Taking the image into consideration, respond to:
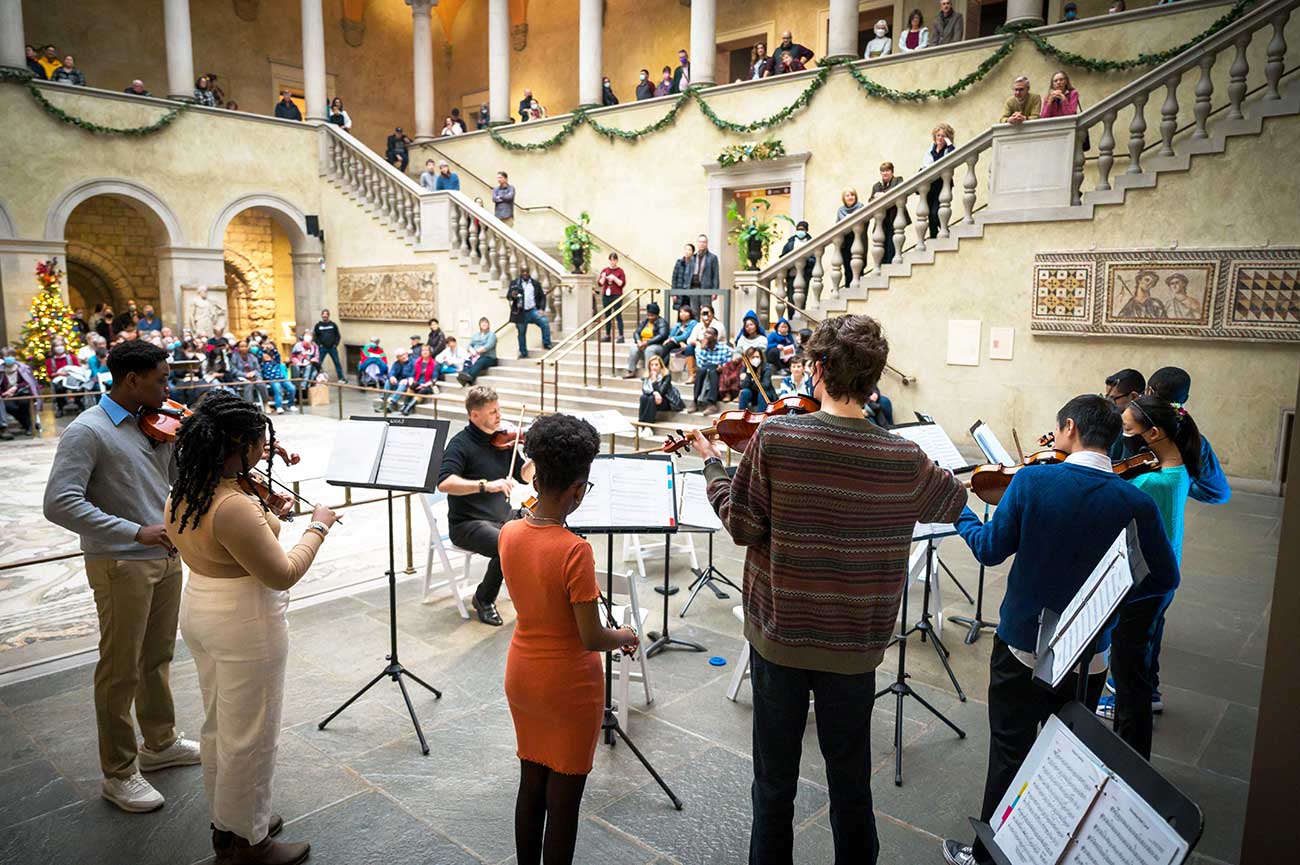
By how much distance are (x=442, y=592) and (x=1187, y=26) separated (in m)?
11.8

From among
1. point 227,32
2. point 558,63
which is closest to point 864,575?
point 558,63

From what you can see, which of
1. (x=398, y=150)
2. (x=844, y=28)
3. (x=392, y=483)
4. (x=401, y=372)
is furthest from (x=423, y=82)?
(x=392, y=483)

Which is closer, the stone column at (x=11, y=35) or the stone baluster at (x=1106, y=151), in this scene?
the stone baluster at (x=1106, y=151)

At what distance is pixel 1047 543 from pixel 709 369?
30.8 feet

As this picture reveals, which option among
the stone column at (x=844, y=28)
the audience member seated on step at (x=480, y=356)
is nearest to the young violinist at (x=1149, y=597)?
the stone column at (x=844, y=28)

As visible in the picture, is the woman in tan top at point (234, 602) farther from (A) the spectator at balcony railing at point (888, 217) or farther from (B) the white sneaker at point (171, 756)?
(A) the spectator at balcony railing at point (888, 217)

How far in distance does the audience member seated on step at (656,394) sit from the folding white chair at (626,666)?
7.26m

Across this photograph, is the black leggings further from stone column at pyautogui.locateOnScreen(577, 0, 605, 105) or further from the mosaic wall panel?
stone column at pyautogui.locateOnScreen(577, 0, 605, 105)

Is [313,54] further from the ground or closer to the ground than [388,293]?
further from the ground

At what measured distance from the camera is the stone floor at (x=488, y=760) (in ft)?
10.3

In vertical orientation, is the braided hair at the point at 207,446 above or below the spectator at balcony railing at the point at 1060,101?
below

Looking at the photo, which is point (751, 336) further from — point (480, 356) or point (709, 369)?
point (480, 356)

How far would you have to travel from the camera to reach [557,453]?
2.44 m

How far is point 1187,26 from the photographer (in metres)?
11.1
